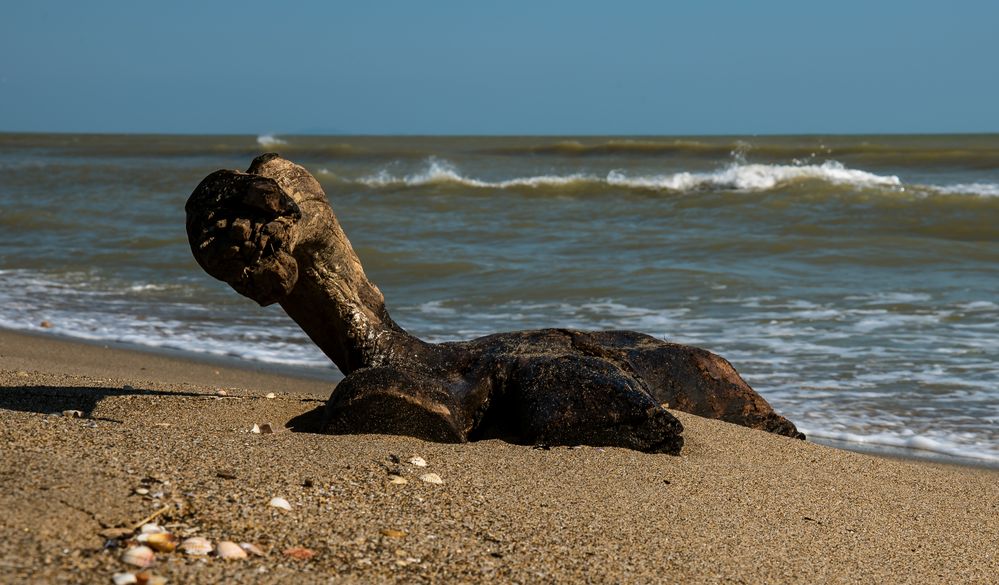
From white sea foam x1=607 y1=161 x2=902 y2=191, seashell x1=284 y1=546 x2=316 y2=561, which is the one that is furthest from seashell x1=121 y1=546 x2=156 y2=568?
white sea foam x1=607 y1=161 x2=902 y2=191

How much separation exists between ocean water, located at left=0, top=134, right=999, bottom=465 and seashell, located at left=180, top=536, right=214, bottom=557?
3.48 meters

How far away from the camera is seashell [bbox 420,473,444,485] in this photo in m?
3.12

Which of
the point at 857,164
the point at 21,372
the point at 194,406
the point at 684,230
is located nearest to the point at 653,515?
the point at 194,406

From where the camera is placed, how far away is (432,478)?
314 cm

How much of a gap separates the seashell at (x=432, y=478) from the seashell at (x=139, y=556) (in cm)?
100

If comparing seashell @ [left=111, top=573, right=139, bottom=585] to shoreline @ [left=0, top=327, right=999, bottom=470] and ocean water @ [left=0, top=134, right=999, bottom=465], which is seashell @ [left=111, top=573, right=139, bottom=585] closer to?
shoreline @ [left=0, top=327, right=999, bottom=470]

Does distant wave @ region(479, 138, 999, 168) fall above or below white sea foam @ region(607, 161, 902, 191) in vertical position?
above

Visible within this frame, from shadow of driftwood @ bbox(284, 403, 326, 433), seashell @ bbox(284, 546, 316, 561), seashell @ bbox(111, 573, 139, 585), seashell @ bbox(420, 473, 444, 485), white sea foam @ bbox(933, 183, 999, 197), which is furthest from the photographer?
white sea foam @ bbox(933, 183, 999, 197)

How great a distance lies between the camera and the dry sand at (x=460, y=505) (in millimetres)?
2391

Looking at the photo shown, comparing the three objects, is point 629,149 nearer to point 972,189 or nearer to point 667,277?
point 972,189

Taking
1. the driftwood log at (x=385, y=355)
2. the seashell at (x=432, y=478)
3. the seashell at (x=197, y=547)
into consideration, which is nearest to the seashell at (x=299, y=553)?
the seashell at (x=197, y=547)

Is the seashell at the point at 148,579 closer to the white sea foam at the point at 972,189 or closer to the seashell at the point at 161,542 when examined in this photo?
the seashell at the point at 161,542

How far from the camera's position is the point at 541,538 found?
9.00 ft

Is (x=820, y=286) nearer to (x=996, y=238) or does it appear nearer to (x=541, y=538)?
(x=996, y=238)
